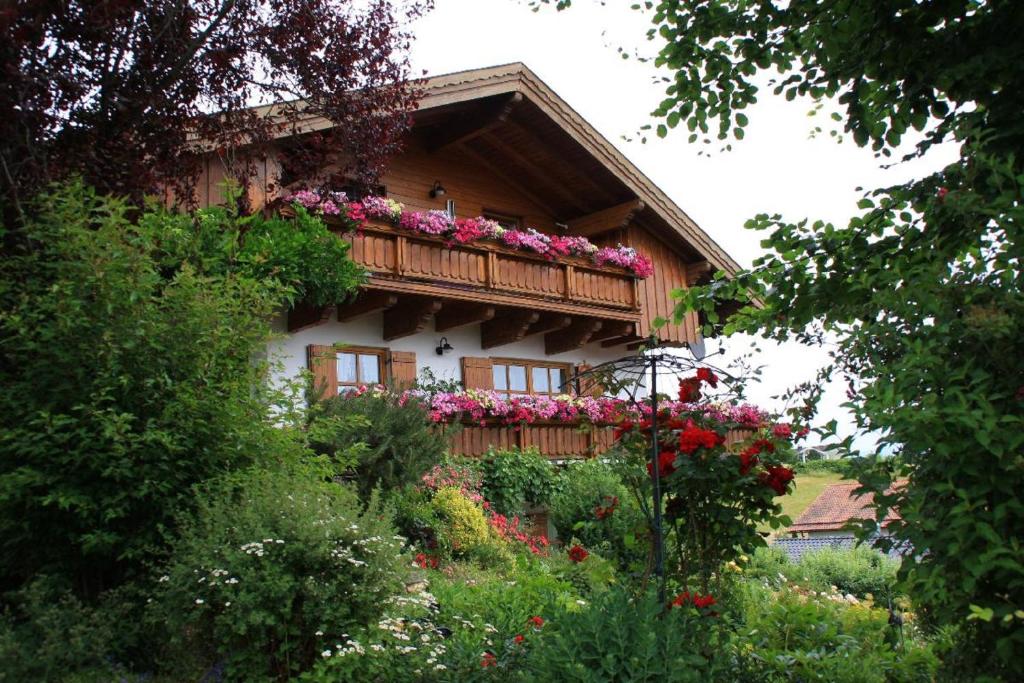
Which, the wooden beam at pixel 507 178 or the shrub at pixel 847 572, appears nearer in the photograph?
the shrub at pixel 847 572

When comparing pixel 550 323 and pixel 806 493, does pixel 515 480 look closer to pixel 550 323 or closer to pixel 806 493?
pixel 550 323

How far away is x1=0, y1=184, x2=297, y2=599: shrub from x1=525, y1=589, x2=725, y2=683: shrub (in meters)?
3.19

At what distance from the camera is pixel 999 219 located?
4.18 m

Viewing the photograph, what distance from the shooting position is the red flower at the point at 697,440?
5.60 meters

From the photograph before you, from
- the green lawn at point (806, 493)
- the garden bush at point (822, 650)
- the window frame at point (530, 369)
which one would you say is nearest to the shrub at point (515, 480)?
the window frame at point (530, 369)

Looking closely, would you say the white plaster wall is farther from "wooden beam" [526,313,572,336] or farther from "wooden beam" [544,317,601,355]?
"wooden beam" [526,313,572,336]

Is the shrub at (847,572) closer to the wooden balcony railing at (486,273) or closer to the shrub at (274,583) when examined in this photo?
the wooden balcony railing at (486,273)

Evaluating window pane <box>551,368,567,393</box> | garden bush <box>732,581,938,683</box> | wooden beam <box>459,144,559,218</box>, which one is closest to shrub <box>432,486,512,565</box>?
garden bush <box>732,581,938,683</box>

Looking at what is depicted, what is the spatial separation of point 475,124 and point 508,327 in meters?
3.54

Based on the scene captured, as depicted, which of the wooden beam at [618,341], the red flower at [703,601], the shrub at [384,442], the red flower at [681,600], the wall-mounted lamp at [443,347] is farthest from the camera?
the wooden beam at [618,341]

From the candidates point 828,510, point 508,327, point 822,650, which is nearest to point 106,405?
point 822,650

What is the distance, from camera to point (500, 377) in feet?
55.1

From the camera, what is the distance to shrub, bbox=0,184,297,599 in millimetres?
6715

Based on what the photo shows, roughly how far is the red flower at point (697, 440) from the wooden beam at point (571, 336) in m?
11.5
